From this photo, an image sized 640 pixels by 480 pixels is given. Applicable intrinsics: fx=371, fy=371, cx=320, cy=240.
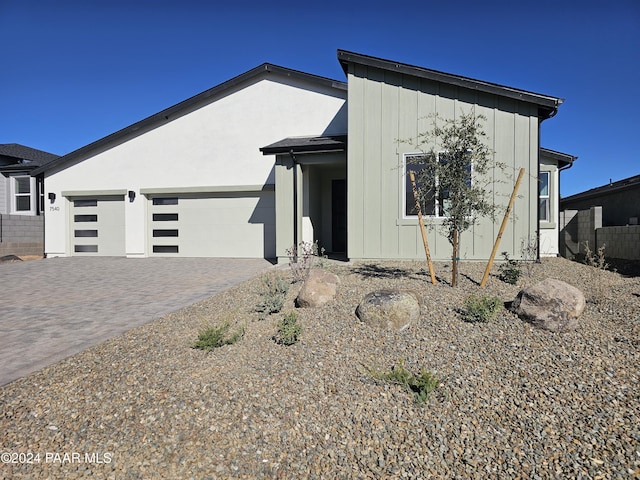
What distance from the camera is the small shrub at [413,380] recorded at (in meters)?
2.93

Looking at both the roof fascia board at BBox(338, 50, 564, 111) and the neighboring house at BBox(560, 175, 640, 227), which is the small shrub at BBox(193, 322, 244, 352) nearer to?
the roof fascia board at BBox(338, 50, 564, 111)

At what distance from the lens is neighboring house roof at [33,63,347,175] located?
12.1 metres

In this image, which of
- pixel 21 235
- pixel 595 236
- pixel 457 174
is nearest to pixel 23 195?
pixel 21 235

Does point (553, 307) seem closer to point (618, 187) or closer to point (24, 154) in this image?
point (618, 187)

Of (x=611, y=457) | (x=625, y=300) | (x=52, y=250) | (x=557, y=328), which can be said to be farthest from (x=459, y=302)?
(x=52, y=250)

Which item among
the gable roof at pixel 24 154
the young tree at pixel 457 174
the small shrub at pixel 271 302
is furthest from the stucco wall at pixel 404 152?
the gable roof at pixel 24 154

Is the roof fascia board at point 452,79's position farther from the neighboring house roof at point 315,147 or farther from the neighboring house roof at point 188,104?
the neighboring house roof at point 188,104

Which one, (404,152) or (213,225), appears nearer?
(404,152)

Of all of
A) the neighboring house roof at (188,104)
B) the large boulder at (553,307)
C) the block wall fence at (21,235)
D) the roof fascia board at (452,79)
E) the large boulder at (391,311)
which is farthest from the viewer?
the block wall fence at (21,235)

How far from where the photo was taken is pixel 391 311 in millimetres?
4207

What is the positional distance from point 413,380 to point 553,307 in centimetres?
208

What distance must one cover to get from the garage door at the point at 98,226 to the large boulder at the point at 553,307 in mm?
13599

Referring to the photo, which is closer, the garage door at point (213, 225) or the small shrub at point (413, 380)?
the small shrub at point (413, 380)

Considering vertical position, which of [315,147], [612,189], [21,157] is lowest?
Result: [612,189]
